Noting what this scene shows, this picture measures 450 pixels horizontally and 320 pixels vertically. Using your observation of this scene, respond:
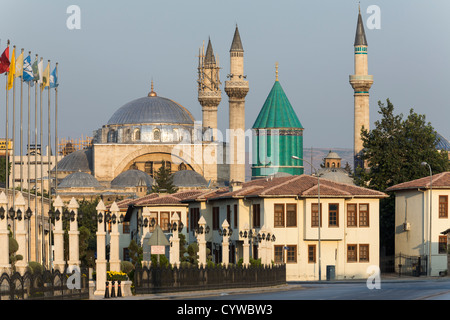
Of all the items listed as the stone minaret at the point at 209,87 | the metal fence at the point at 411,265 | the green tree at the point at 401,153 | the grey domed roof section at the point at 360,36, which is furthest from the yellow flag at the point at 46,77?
the stone minaret at the point at 209,87

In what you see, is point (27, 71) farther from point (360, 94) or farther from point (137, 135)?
point (137, 135)

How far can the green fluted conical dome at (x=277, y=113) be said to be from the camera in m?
121

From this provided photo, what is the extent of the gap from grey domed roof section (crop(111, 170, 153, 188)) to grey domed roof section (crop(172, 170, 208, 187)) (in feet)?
10.1

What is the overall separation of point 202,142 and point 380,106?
60.6 meters

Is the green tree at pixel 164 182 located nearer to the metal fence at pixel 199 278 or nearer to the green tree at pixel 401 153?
the green tree at pixel 401 153

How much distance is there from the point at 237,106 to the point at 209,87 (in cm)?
1775

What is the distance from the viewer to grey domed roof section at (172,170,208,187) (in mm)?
124188

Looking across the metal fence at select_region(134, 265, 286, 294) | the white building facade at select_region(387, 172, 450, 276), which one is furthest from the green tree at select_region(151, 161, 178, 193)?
the metal fence at select_region(134, 265, 286, 294)

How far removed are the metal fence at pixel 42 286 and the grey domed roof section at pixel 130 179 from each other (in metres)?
92.2

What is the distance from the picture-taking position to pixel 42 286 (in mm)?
27859

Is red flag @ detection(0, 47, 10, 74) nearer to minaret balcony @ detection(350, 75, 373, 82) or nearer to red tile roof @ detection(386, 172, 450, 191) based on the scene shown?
red tile roof @ detection(386, 172, 450, 191)
